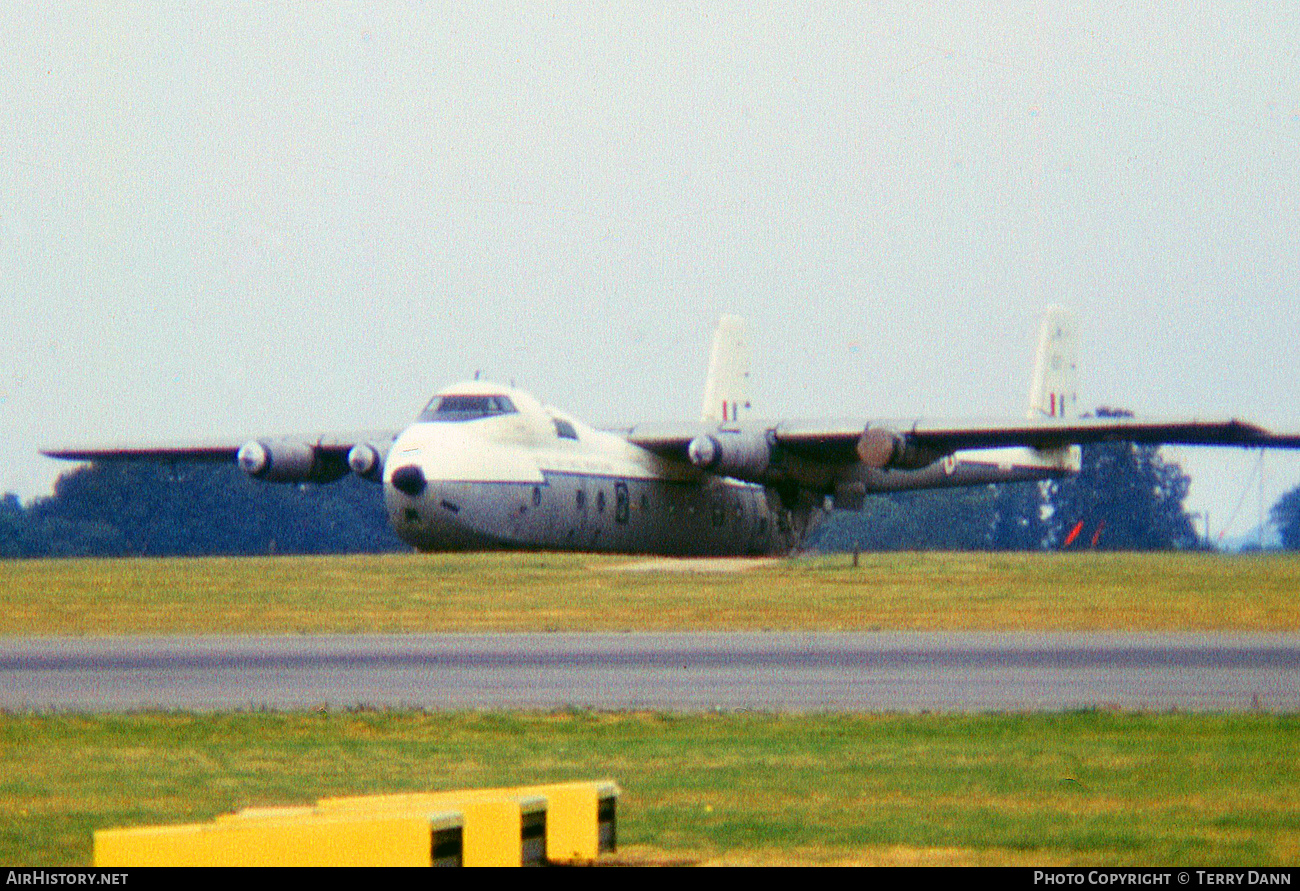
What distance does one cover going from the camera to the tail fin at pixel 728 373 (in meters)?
59.6

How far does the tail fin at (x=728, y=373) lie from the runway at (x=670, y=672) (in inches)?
1300

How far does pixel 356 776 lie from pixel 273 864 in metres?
Answer: 5.38

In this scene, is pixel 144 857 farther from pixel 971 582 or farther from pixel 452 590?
pixel 971 582

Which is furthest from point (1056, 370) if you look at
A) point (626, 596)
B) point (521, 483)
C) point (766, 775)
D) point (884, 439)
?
point (766, 775)

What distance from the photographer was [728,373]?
5994 cm

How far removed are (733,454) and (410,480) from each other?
32.3 feet

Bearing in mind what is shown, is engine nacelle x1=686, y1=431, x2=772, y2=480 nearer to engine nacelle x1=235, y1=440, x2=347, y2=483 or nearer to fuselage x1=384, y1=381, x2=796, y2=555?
fuselage x1=384, y1=381, x2=796, y2=555

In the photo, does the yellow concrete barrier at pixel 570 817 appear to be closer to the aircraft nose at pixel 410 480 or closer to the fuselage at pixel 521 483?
the aircraft nose at pixel 410 480

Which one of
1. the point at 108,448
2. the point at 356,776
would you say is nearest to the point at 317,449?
the point at 108,448

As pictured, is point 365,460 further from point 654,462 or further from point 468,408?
point 654,462

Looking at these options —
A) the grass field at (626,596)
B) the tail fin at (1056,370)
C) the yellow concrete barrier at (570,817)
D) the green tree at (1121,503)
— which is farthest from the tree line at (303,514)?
the yellow concrete barrier at (570,817)

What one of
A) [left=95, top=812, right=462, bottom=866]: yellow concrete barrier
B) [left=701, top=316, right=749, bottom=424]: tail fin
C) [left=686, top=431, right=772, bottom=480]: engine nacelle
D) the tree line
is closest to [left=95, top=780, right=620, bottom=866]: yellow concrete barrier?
[left=95, top=812, right=462, bottom=866]: yellow concrete barrier
